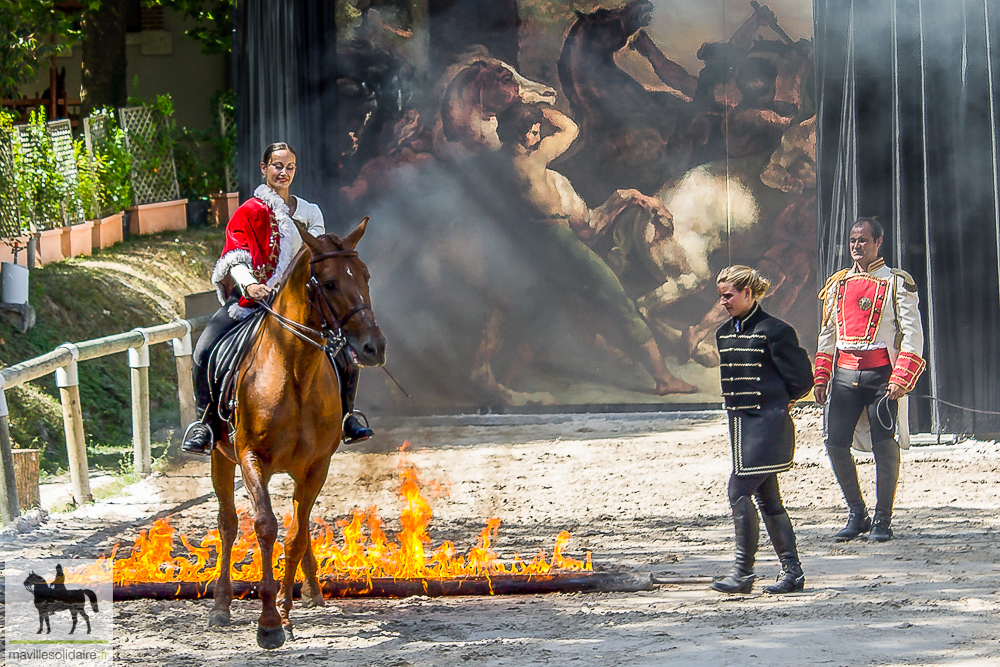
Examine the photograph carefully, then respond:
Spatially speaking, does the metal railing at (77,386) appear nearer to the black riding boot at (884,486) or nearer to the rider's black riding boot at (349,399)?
the rider's black riding boot at (349,399)

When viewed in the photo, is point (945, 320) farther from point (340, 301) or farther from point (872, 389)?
point (340, 301)

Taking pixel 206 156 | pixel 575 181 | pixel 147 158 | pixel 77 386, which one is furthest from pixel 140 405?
pixel 206 156

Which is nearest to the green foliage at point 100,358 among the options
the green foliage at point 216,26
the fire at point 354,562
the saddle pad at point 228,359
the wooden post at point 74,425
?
the wooden post at point 74,425

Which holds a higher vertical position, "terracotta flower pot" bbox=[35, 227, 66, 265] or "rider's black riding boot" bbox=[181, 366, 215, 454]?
"terracotta flower pot" bbox=[35, 227, 66, 265]

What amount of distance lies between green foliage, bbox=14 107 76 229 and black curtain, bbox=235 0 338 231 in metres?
3.61

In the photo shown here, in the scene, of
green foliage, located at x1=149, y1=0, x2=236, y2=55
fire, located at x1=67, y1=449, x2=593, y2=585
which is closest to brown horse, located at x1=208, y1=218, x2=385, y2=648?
fire, located at x1=67, y1=449, x2=593, y2=585

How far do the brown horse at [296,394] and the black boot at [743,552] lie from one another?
6.62 feet

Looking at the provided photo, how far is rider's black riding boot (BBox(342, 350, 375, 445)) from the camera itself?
211 inches

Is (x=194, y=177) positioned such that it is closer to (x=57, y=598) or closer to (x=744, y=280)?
(x=57, y=598)

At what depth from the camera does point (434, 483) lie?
8.63m

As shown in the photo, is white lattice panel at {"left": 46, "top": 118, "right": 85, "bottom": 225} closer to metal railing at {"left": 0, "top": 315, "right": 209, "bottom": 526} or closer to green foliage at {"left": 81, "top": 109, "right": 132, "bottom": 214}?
green foliage at {"left": 81, "top": 109, "right": 132, "bottom": 214}

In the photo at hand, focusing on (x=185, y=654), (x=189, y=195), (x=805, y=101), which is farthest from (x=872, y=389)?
Answer: (x=189, y=195)

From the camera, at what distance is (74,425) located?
7.60m

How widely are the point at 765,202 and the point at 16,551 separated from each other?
7.43m
